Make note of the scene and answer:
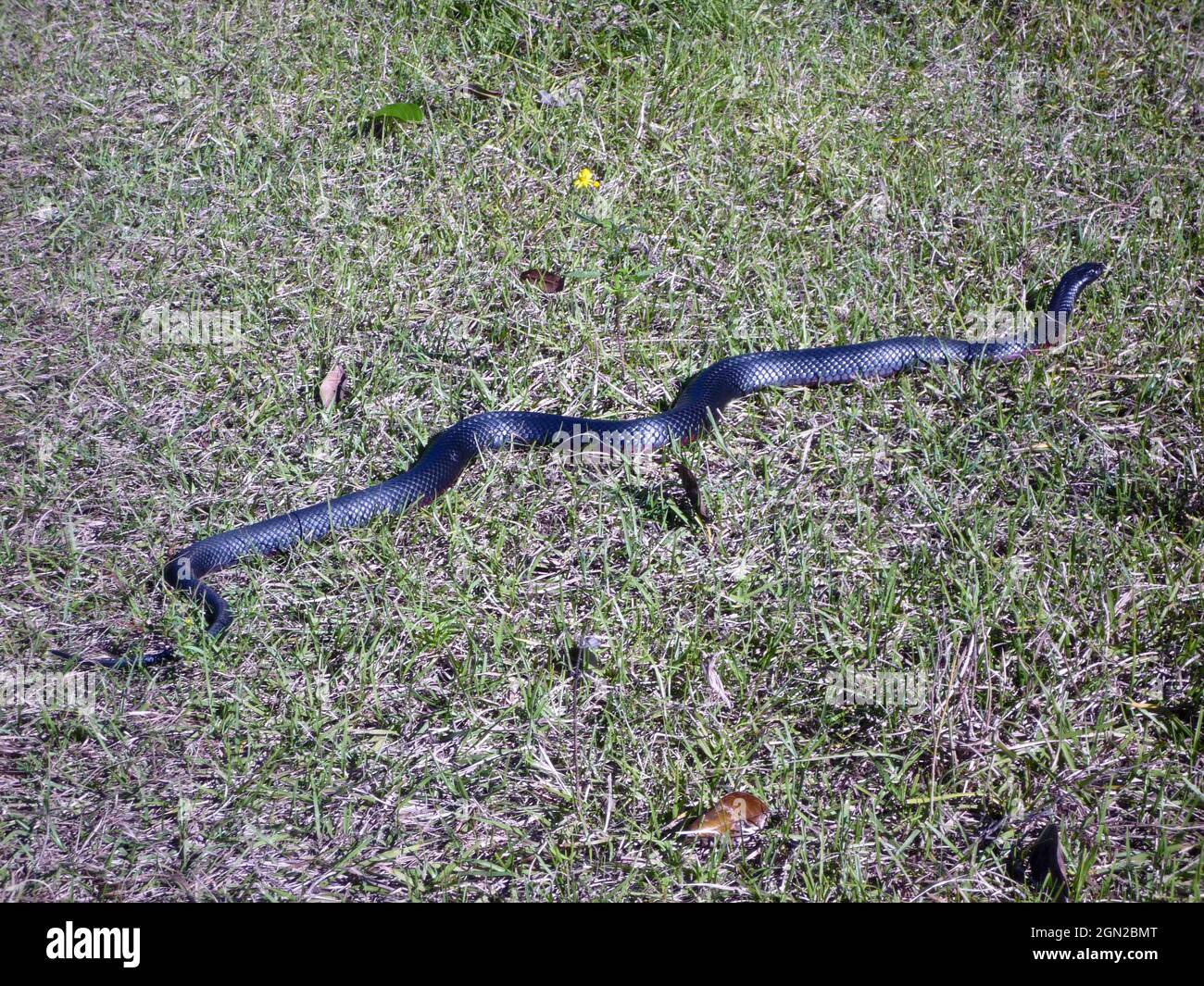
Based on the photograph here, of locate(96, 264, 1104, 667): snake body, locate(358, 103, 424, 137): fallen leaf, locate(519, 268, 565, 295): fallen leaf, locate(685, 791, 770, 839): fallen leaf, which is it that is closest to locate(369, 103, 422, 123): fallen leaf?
locate(358, 103, 424, 137): fallen leaf

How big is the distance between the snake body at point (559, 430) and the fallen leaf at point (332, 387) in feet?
1.58

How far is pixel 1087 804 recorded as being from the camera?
95.7 inches

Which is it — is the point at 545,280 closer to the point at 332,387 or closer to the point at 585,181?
the point at 585,181

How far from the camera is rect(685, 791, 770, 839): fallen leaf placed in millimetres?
2441

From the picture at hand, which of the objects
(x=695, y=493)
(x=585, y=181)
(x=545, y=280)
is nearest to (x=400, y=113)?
(x=585, y=181)

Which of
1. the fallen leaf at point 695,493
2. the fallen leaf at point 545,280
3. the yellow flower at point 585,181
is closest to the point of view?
the fallen leaf at point 695,493

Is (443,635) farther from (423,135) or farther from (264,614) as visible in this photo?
(423,135)

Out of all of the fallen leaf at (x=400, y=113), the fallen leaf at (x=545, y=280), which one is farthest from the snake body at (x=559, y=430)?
the fallen leaf at (x=400, y=113)

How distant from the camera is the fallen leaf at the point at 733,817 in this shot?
2441 mm

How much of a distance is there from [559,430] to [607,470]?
229 mm

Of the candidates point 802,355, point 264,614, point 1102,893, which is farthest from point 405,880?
point 802,355

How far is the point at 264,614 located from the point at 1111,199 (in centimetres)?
400

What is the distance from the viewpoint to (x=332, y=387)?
12.8 ft

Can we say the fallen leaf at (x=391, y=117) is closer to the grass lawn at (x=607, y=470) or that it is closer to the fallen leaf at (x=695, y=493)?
the grass lawn at (x=607, y=470)
